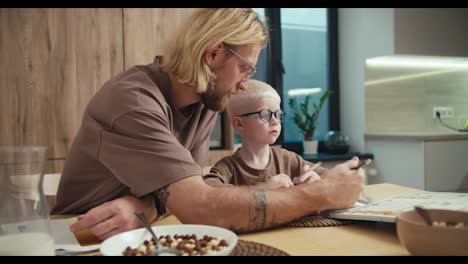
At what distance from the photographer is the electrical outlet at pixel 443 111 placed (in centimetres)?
362

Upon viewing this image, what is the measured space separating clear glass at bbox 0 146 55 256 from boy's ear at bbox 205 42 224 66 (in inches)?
25.4

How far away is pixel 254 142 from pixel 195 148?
0.79 ft

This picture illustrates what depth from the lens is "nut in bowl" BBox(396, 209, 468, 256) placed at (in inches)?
25.0

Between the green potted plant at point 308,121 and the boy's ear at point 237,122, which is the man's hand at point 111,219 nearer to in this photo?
the boy's ear at point 237,122

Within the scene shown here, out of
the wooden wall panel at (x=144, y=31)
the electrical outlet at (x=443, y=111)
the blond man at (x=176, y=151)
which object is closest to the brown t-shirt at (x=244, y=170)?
the blond man at (x=176, y=151)

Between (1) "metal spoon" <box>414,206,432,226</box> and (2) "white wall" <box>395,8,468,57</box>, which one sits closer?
(1) "metal spoon" <box>414,206,432,226</box>

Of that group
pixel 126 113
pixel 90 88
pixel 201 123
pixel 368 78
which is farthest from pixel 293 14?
pixel 126 113

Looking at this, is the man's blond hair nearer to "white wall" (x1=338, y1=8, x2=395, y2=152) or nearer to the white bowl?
the white bowl

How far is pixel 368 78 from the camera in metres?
3.31

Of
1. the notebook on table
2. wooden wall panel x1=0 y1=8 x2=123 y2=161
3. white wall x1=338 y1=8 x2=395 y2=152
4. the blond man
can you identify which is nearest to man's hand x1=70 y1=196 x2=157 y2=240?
the blond man

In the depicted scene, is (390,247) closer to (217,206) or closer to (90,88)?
(217,206)

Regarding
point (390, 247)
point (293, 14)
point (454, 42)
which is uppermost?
point (293, 14)

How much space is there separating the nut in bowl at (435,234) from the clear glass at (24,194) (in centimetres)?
60

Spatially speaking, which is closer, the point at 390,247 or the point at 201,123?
the point at 390,247
